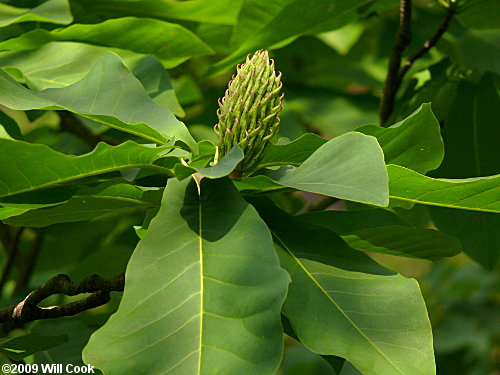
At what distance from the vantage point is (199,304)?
791mm

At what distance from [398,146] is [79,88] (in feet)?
1.39

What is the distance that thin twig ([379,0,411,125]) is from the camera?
1.53 meters

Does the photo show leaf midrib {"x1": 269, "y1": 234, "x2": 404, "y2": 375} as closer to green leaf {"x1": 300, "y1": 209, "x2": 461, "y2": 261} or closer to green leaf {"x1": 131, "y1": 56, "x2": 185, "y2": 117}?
green leaf {"x1": 300, "y1": 209, "x2": 461, "y2": 261}

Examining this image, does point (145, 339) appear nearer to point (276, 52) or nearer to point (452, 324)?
point (276, 52)

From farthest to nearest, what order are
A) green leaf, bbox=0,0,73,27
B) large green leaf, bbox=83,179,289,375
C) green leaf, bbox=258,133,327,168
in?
1. green leaf, bbox=0,0,73,27
2. green leaf, bbox=258,133,327,168
3. large green leaf, bbox=83,179,289,375

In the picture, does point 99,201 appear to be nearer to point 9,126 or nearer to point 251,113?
point 251,113

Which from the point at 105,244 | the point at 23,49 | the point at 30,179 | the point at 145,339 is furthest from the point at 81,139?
the point at 145,339

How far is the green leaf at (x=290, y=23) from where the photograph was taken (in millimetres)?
1491

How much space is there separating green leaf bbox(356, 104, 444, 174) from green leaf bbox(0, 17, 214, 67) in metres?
0.62

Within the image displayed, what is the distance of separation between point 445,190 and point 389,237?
0.16 meters

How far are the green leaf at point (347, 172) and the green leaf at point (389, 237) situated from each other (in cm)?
18

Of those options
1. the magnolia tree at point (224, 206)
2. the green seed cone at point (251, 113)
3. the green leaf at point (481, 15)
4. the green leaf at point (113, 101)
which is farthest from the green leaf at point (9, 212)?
the green leaf at point (481, 15)

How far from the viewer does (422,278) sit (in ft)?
10.1

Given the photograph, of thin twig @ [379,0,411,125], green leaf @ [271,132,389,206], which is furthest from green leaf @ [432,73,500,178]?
green leaf @ [271,132,389,206]
